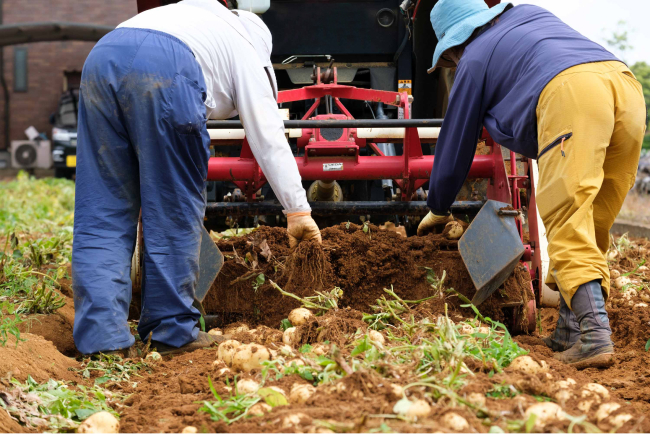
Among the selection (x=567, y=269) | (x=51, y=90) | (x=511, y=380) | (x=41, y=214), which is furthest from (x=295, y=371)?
(x=51, y=90)

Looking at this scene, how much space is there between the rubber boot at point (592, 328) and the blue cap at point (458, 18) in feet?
4.86

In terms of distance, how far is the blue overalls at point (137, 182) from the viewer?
9.65 ft

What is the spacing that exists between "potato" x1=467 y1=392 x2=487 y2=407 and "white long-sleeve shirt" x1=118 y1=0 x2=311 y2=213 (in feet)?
4.97

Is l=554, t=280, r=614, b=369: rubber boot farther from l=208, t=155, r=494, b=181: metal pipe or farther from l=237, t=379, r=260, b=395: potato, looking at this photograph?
l=237, t=379, r=260, b=395: potato

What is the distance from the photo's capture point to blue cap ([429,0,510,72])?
3.48 meters

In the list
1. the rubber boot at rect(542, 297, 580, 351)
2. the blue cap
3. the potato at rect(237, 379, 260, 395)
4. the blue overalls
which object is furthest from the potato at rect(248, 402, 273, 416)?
the blue cap

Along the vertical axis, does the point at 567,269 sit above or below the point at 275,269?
above

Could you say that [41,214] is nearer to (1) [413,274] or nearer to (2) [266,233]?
(2) [266,233]

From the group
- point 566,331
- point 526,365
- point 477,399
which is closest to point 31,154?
point 566,331

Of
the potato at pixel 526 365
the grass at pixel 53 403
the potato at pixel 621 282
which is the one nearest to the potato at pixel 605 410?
the potato at pixel 526 365

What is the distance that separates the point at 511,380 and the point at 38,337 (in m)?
2.22

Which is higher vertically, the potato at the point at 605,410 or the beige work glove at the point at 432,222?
the potato at the point at 605,410

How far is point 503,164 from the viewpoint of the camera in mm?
3842

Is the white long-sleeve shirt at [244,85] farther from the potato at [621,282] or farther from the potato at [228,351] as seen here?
the potato at [621,282]
